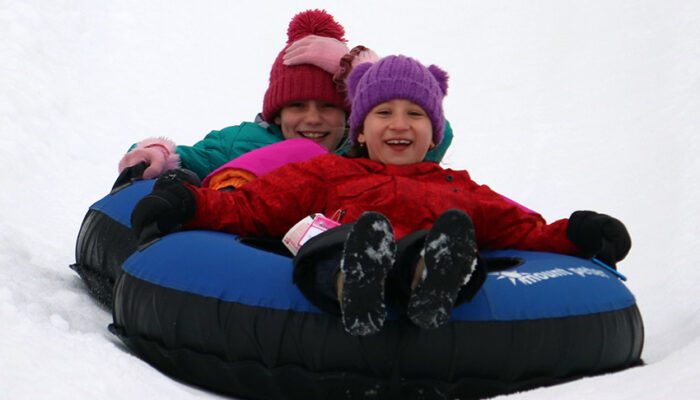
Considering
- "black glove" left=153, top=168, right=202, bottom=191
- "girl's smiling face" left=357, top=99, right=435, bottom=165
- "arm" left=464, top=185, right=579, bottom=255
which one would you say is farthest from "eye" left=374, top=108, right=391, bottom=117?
"black glove" left=153, top=168, right=202, bottom=191

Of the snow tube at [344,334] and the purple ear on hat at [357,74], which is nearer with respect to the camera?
the snow tube at [344,334]

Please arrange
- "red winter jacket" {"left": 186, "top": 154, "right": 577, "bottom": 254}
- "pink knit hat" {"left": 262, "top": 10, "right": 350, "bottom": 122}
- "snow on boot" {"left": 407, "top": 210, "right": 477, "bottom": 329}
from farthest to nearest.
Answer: "pink knit hat" {"left": 262, "top": 10, "right": 350, "bottom": 122}, "red winter jacket" {"left": 186, "top": 154, "right": 577, "bottom": 254}, "snow on boot" {"left": 407, "top": 210, "right": 477, "bottom": 329}

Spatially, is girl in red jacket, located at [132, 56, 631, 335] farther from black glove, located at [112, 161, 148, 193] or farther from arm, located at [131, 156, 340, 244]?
black glove, located at [112, 161, 148, 193]

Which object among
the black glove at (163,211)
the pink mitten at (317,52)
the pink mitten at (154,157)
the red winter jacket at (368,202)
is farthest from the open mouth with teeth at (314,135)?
the black glove at (163,211)

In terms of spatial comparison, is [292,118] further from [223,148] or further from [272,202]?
[272,202]

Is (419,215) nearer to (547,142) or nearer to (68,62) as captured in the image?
(547,142)

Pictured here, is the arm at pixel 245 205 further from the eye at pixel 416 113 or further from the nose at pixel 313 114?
the nose at pixel 313 114

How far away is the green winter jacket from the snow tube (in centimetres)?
133

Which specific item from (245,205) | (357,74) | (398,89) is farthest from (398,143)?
(245,205)

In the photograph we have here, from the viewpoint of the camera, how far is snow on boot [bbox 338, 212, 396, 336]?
7.03 ft

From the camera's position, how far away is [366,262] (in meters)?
2.14

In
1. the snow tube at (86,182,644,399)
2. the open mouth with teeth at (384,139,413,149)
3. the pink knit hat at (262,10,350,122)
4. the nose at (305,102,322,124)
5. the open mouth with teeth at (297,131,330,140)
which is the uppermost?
the pink knit hat at (262,10,350,122)

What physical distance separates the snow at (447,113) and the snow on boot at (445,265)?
12.7 inches

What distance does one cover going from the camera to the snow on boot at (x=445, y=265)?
6.97ft
